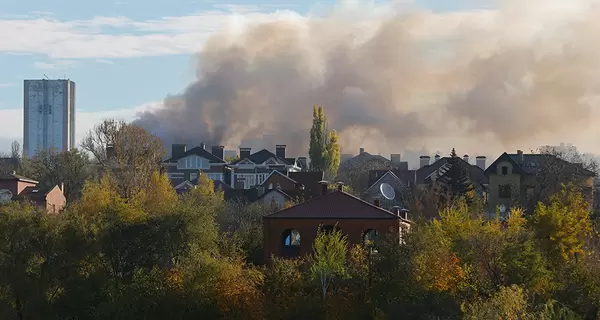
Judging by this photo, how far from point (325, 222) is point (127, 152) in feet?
77.8

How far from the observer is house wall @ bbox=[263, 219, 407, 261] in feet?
171

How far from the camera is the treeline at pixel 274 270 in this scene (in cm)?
4253

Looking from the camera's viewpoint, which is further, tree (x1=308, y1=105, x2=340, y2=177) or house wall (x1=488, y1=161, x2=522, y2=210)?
tree (x1=308, y1=105, x2=340, y2=177)

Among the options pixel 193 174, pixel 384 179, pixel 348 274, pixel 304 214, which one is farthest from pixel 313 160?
pixel 348 274

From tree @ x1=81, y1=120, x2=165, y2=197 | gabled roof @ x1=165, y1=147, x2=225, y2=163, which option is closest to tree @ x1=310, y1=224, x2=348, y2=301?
tree @ x1=81, y1=120, x2=165, y2=197

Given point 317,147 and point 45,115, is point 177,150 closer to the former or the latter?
point 317,147

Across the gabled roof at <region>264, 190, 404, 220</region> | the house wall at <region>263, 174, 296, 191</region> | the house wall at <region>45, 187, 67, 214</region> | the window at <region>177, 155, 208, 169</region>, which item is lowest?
the gabled roof at <region>264, 190, 404, 220</region>

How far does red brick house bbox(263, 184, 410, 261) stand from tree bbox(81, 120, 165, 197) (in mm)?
18193

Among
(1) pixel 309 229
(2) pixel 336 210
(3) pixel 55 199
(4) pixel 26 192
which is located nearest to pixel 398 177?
(3) pixel 55 199

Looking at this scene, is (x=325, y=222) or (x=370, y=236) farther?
(x=370, y=236)

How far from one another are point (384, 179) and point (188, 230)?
1931 inches

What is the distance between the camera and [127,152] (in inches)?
2847

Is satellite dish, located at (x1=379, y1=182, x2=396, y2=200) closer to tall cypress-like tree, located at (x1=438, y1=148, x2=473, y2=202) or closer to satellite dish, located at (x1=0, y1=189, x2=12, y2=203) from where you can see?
tall cypress-like tree, located at (x1=438, y1=148, x2=473, y2=202)

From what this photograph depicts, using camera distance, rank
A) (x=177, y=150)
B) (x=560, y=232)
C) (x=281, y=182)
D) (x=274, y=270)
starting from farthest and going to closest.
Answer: (x=177, y=150) < (x=281, y=182) < (x=560, y=232) < (x=274, y=270)
